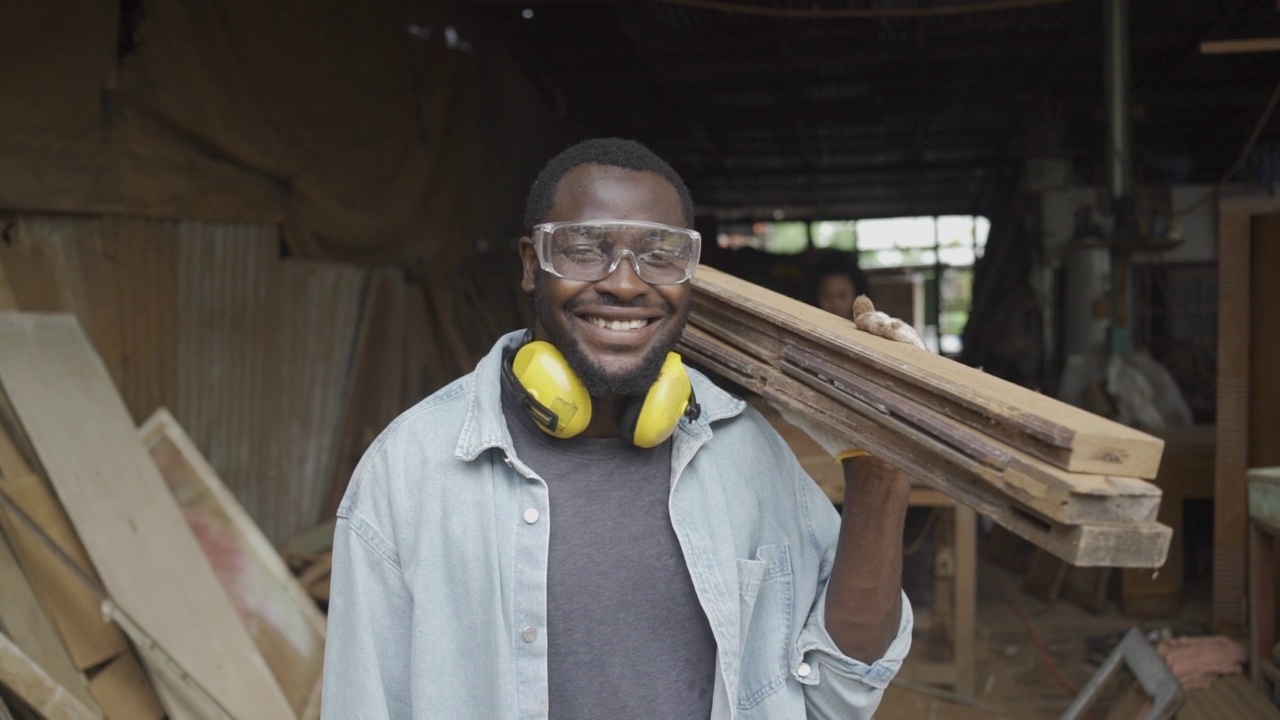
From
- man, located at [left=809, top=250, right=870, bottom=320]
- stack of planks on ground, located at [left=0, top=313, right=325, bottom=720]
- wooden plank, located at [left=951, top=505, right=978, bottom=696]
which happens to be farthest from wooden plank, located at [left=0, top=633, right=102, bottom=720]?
man, located at [left=809, top=250, right=870, bottom=320]

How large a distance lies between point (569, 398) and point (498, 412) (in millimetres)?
138

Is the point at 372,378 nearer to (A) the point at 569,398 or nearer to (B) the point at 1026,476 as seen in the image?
(A) the point at 569,398

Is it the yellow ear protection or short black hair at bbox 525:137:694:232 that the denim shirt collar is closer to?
the yellow ear protection

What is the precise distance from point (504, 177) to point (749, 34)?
2.31 metres

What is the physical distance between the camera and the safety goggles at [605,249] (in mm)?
1750

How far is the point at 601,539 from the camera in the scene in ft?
5.63

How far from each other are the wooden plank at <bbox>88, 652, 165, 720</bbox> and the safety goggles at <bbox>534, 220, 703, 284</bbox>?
7.01 feet

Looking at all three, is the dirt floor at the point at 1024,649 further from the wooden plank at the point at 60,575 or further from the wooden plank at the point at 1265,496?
the wooden plank at the point at 60,575

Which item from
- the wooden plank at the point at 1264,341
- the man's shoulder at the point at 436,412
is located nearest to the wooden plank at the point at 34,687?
the man's shoulder at the point at 436,412

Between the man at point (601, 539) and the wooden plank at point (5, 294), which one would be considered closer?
the man at point (601, 539)

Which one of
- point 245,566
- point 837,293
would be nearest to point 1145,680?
point 837,293

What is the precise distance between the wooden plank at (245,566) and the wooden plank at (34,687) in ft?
3.05

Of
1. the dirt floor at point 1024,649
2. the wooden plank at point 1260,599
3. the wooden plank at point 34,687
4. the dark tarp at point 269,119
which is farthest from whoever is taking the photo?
the dirt floor at point 1024,649

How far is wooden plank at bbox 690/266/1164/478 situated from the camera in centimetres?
→ 124
